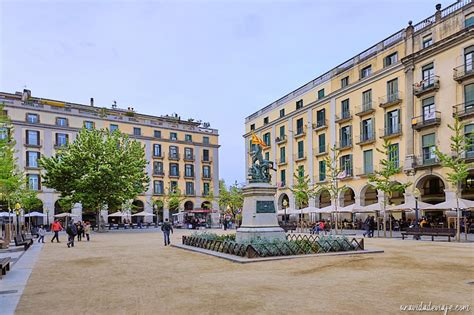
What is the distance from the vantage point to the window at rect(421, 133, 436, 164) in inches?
1327

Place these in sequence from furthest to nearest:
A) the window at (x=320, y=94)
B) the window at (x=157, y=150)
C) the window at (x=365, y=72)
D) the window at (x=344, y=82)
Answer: the window at (x=157, y=150) < the window at (x=320, y=94) < the window at (x=344, y=82) < the window at (x=365, y=72)

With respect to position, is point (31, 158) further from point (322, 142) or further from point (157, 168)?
point (322, 142)

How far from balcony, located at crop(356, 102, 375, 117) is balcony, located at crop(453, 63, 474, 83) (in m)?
9.02

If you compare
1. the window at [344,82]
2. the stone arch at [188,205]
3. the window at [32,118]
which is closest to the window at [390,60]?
the window at [344,82]

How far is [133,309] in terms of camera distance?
324 inches

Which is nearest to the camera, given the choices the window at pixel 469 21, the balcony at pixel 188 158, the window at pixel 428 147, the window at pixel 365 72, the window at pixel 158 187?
the window at pixel 469 21

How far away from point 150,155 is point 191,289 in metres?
55.9

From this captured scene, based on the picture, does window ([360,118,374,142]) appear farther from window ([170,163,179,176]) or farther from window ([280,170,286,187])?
window ([170,163,179,176])

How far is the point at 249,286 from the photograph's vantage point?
10.2m

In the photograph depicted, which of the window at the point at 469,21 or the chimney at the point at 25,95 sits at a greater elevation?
the chimney at the point at 25,95

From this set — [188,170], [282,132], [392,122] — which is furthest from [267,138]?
[392,122]

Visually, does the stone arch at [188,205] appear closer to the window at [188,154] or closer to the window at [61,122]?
the window at [188,154]

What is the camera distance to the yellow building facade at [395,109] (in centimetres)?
3200

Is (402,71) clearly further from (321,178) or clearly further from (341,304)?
(341,304)
